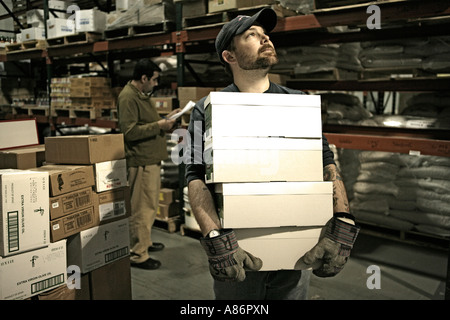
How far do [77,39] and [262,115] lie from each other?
5901 mm

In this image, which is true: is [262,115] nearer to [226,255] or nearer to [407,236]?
[226,255]

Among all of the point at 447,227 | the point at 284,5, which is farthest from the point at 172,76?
the point at 447,227

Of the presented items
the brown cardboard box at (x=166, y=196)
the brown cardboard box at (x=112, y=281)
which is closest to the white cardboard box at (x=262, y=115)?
the brown cardboard box at (x=112, y=281)

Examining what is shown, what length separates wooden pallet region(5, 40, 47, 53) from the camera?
7.25 m

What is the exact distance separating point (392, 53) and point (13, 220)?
4229mm

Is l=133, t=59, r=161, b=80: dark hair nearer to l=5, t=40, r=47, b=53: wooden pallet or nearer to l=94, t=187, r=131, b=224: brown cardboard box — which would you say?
l=94, t=187, r=131, b=224: brown cardboard box

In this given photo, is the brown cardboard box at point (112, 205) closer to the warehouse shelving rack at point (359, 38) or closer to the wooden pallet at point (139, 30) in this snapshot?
the warehouse shelving rack at point (359, 38)

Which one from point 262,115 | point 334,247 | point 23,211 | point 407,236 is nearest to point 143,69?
point 23,211

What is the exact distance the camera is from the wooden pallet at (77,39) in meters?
6.10

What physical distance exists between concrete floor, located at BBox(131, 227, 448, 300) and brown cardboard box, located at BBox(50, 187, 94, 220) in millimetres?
1151

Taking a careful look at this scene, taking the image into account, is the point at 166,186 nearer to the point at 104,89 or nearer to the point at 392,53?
the point at 104,89

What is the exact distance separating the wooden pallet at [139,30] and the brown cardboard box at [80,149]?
2.38 metres

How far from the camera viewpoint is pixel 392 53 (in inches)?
179

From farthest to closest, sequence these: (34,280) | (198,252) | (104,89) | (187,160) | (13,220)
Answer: (104,89) < (198,252) < (34,280) < (13,220) < (187,160)
